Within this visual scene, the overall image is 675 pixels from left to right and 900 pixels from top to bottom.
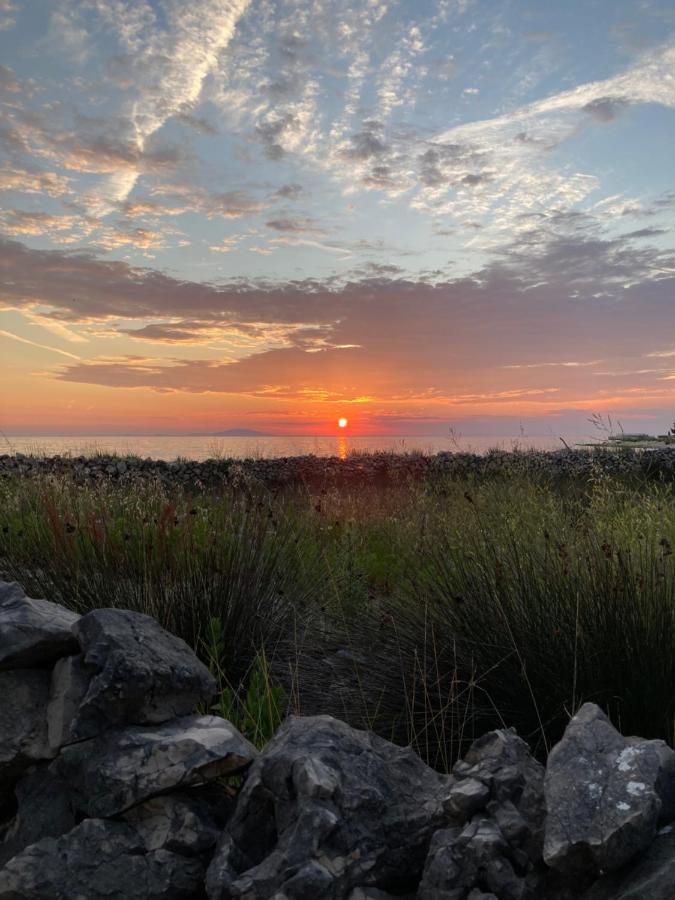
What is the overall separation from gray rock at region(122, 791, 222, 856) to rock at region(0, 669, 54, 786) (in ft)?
1.59

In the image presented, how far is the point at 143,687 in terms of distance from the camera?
282 cm

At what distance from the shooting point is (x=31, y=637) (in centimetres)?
300

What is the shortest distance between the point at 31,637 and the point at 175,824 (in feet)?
3.08

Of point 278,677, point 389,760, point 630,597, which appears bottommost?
point 278,677

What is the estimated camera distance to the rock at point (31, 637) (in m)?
2.99

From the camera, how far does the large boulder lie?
6.87 ft

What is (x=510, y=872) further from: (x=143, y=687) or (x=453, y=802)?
(x=143, y=687)

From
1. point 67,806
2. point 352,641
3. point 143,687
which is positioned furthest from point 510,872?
point 352,641

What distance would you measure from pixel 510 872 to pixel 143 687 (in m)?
1.42

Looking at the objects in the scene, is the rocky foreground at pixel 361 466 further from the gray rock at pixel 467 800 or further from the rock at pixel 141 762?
the gray rock at pixel 467 800

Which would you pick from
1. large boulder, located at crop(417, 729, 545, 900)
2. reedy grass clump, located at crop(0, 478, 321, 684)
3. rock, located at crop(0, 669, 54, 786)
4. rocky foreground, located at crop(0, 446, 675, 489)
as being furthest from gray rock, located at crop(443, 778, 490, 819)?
rocky foreground, located at crop(0, 446, 675, 489)

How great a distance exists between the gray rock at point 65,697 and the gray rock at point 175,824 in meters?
0.40

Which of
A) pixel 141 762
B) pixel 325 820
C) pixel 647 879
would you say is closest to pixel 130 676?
pixel 141 762

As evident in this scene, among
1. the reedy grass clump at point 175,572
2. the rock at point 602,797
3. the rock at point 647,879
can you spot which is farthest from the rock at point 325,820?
the reedy grass clump at point 175,572
